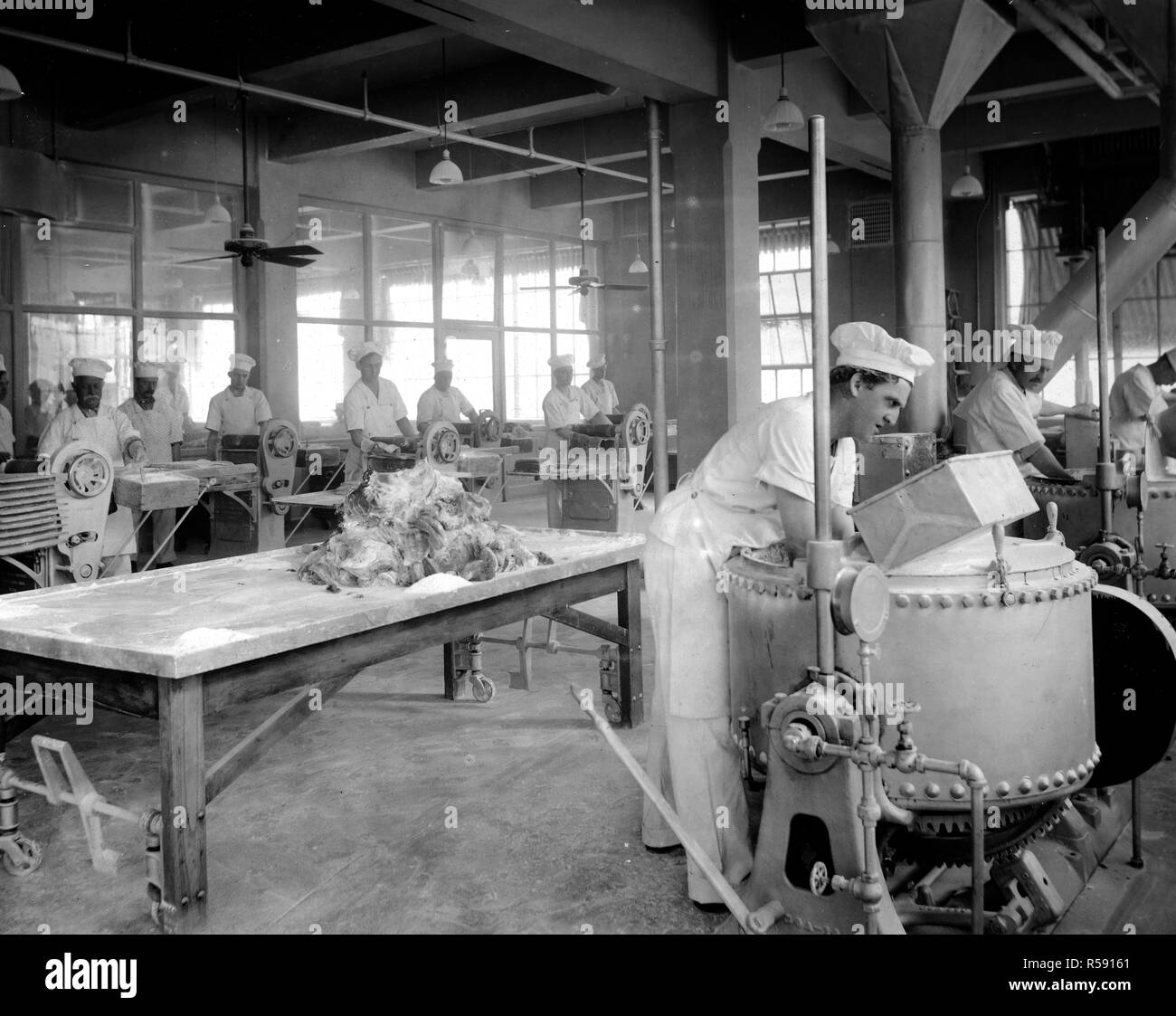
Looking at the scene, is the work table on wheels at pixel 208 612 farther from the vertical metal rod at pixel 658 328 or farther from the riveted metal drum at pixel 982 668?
the vertical metal rod at pixel 658 328

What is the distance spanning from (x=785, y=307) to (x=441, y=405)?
6278 mm

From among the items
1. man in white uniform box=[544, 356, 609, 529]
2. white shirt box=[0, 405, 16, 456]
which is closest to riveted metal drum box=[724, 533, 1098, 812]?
man in white uniform box=[544, 356, 609, 529]

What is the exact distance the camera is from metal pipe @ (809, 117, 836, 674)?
201cm

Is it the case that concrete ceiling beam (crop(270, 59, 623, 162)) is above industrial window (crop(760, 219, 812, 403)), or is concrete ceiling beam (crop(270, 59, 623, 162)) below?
above

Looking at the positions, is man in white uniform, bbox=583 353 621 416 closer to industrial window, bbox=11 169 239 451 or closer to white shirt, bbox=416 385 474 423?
white shirt, bbox=416 385 474 423

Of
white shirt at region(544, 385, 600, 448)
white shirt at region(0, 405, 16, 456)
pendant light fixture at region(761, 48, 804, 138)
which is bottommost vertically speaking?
white shirt at region(0, 405, 16, 456)

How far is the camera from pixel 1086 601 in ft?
8.54

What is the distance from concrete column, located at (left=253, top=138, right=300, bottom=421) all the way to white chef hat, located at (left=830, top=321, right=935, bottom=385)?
401 inches

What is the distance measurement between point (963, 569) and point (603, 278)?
15413 millimetres

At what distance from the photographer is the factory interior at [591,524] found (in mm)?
2438

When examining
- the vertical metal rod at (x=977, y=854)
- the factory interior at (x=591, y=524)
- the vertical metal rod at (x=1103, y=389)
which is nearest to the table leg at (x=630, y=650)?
the factory interior at (x=591, y=524)

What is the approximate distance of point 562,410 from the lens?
12.0 metres
